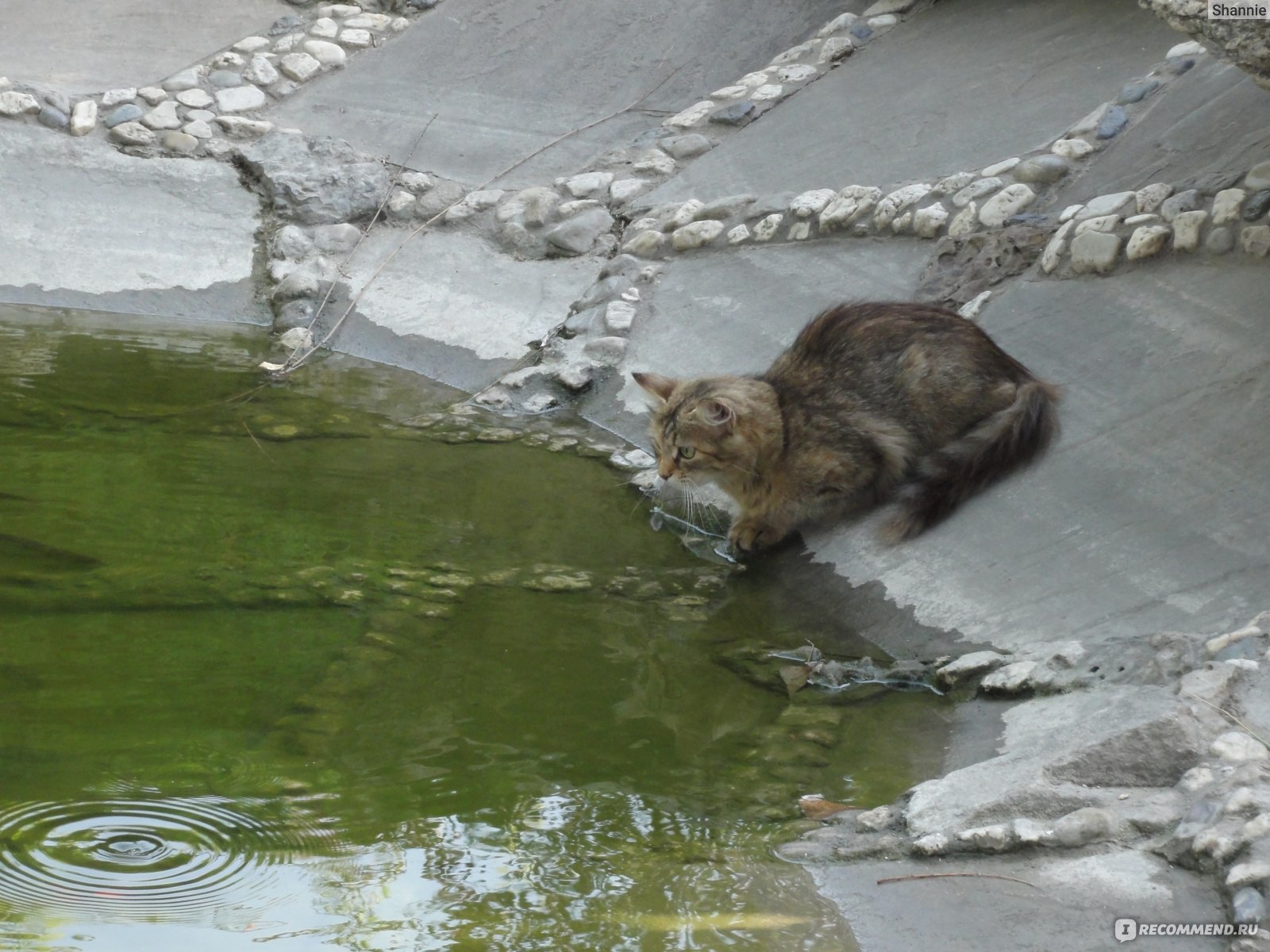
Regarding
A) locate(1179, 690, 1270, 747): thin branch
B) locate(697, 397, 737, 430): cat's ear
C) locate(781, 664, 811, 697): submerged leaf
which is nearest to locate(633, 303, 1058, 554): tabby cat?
locate(697, 397, 737, 430): cat's ear

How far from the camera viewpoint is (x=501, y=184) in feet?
26.5

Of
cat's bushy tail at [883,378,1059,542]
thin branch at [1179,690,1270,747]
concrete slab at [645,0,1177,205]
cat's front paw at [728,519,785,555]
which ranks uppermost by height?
concrete slab at [645,0,1177,205]

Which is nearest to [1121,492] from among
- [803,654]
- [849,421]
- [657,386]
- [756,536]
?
[849,421]

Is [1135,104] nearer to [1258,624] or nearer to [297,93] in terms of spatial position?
[1258,624]

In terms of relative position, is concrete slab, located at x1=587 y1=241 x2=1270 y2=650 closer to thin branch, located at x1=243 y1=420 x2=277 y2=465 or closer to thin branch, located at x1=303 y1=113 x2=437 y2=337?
thin branch, located at x1=243 y1=420 x2=277 y2=465

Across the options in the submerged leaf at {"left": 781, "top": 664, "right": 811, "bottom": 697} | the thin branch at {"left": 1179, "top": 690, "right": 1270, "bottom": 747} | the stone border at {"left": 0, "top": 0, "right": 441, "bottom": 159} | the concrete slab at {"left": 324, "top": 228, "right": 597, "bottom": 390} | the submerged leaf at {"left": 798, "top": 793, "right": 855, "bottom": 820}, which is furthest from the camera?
the stone border at {"left": 0, "top": 0, "right": 441, "bottom": 159}

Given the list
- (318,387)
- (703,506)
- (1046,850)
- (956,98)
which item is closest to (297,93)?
(318,387)

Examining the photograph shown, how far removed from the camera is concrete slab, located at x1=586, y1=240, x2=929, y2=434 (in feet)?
20.3

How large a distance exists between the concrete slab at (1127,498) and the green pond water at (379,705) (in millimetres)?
482

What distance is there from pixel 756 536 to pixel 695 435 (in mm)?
444

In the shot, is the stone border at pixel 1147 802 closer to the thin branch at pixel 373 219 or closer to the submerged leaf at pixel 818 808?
→ the submerged leaf at pixel 818 808

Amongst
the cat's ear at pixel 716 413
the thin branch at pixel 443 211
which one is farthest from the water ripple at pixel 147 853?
the thin branch at pixel 443 211

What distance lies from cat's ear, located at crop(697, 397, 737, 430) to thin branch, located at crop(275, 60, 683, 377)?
2.49 metres

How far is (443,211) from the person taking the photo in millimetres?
7867
